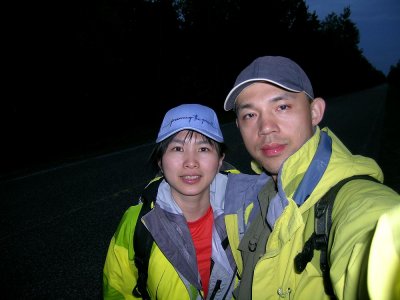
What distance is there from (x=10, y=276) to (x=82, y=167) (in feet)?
14.6

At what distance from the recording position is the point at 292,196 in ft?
4.19

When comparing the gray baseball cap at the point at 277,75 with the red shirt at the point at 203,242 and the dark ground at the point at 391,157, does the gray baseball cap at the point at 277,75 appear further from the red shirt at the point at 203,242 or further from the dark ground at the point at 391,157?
the dark ground at the point at 391,157

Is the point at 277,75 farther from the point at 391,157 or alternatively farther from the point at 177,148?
the point at 391,157

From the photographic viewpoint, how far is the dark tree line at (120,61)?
10.6 m

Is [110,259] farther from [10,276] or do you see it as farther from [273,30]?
[273,30]

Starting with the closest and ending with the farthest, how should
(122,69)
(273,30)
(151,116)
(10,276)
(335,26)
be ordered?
(10,276), (122,69), (151,116), (273,30), (335,26)

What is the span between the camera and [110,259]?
6.15 feet

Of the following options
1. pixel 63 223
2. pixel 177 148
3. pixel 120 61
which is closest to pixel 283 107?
pixel 177 148

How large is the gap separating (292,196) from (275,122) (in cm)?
48

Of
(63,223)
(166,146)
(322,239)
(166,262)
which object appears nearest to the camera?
(322,239)

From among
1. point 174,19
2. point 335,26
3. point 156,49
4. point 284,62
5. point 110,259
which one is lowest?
point 110,259

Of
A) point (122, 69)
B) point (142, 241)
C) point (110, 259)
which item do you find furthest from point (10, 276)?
point (122, 69)

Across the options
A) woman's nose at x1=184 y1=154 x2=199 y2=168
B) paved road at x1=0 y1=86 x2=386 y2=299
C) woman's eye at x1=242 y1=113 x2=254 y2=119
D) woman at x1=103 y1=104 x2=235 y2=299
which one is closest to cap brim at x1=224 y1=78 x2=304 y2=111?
woman's eye at x1=242 y1=113 x2=254 y2=119

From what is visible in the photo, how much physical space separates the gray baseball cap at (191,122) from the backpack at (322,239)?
1109mm
